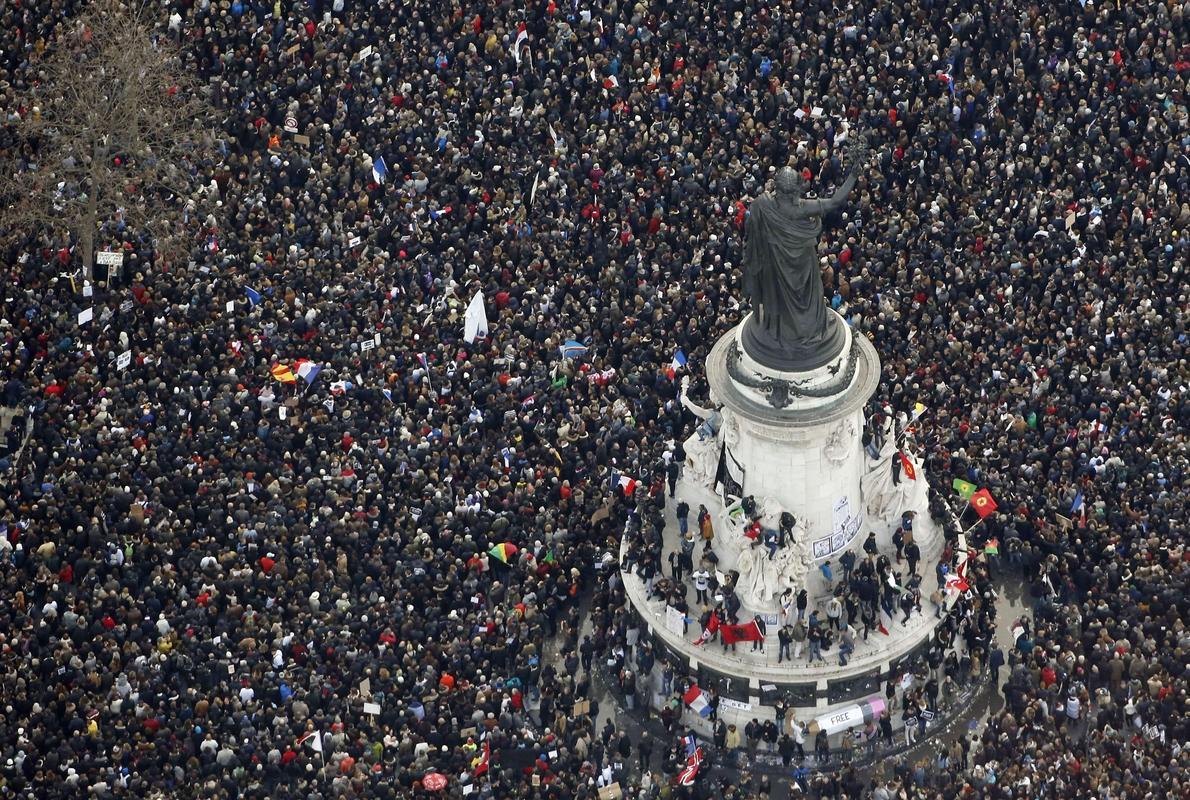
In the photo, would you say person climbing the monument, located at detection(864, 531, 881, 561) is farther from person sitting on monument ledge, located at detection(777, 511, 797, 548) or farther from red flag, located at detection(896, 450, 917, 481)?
person sitting on monument ledge, located at detection(777, 511, 797, 548)

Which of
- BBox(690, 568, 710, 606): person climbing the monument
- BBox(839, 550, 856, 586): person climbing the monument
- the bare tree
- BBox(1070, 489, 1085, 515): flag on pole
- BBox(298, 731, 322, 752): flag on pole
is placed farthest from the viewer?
the bare tree

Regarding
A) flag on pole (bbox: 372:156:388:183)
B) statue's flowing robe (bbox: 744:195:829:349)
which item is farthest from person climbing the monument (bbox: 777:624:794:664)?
flag on pole (bbox: 372:156:388:183)

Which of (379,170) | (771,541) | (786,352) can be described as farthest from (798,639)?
(379,170)

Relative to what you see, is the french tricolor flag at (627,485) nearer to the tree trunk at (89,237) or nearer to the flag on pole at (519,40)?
the tree trunk at (89,237)

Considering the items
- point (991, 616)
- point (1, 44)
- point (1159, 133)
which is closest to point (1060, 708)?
point (991, 616)

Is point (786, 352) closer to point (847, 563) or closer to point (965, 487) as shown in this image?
point (847, 563)

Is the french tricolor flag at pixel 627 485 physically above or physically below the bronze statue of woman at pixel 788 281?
below

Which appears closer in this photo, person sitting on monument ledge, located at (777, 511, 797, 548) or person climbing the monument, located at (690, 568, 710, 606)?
person sitting on monument ledge, located at (777, 511, 797, 548)

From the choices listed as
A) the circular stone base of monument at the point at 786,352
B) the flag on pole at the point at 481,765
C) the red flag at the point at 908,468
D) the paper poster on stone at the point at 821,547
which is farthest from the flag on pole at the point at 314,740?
the red flag at the point at 908,468
